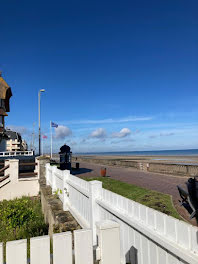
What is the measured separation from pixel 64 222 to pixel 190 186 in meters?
4.36

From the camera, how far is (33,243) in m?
1.45

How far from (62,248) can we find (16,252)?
34 cm

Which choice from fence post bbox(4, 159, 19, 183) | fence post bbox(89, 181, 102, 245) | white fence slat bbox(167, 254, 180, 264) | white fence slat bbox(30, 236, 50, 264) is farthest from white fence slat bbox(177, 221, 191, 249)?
fence post bbox(4, 159, 19, 183)

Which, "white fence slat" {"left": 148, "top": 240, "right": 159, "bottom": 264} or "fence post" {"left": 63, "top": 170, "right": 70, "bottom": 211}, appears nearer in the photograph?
"white fence slat" {"left": 148, "top": 240, "right": 159, "bottom": 264}

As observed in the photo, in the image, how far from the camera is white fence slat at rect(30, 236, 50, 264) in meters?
1.45

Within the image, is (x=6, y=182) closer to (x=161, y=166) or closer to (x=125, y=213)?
(x=125, y=213)

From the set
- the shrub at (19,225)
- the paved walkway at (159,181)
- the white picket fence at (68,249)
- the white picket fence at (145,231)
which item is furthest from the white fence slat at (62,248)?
the shrub at (19,225)

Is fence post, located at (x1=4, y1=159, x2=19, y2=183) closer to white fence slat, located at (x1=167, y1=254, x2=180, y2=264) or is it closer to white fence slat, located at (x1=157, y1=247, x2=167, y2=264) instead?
white fence slat, located at (x1=157, y1=247, x2=167, y2=264)

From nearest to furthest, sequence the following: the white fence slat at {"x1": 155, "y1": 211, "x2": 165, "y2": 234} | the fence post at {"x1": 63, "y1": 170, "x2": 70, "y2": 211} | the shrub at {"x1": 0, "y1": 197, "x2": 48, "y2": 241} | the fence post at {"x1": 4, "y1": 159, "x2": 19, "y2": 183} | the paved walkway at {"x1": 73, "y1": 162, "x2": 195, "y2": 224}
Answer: the white fence slat at {"x1": 155, "y1": 211, "x2": 165, "y2": 234}, the fence post at {"x1": 63, "y1": 170, "x2": 70, "y2": 211}, the shrub at {"x1": 0, "y1": 197, "x2": 48, "y2": 241}, the paved walkway at {"x1": 73, "y1": 162, "x2": 195, "y2": 224}, the fence post at {"x1": 4, "y1": 159, "x2": 19, "y2": 183}

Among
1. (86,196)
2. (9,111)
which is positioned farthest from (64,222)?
(9,111)

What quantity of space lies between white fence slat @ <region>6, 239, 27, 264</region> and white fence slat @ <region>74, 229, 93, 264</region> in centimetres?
40

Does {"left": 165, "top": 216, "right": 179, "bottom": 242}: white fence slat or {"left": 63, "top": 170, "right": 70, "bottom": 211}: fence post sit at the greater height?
{"left": 165, "top": 216, "right": 179, "bottom": 242}: white fence slat

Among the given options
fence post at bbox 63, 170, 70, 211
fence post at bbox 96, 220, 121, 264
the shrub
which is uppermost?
fence post at bbox 96, 220, 121, 264

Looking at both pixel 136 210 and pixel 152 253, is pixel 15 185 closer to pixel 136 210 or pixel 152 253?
pixel 136 210
